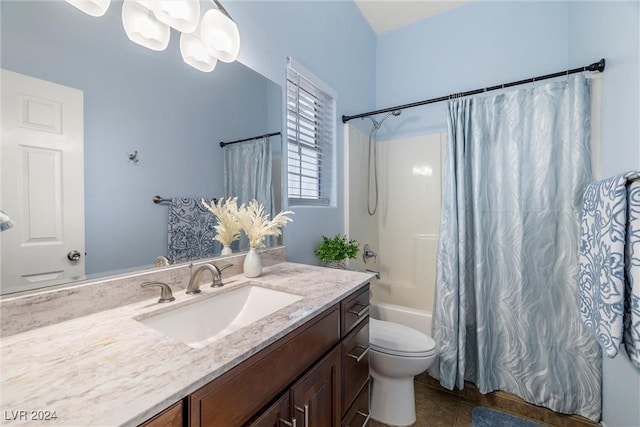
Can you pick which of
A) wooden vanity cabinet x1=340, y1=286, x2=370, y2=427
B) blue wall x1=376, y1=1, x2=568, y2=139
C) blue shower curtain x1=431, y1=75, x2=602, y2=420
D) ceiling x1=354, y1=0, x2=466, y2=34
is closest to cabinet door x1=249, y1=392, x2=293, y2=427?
wooden vanity cabinet x1=340, y1=286, x2=370, y2=427

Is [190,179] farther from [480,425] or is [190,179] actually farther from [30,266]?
[480,425]

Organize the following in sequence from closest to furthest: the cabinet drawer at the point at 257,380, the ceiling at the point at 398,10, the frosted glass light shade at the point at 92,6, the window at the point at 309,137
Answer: the cabinet drawer at the point at 257,380, the frosted glass light shade at the point at 92,6, the window at the point at 309,137, the ceiling at the point at 398,10

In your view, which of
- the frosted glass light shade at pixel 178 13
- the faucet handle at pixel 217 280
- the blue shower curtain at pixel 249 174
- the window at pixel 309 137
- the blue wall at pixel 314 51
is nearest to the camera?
the frosted glass light shade at pixel 178 13

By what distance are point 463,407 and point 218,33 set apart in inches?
95.2

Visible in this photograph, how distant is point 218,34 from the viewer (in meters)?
1.03

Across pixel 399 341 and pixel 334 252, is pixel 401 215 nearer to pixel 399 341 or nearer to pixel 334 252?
pixel 334 252

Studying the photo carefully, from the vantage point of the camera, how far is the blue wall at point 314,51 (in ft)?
4.38

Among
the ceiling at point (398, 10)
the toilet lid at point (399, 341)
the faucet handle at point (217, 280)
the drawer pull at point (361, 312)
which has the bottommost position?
the toilet lid at point (399, 341)

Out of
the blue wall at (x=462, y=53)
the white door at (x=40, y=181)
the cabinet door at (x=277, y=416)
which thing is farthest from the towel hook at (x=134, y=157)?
the blue wall at (x=462, y=53)

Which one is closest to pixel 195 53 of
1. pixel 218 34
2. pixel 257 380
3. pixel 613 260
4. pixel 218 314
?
pixel 218 34

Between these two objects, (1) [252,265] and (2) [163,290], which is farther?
(1) [252,265]

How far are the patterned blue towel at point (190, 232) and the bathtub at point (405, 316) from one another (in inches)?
53.2

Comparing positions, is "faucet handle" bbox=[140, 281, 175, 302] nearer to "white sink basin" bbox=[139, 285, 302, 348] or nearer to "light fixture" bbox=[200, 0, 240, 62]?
"white sink basin" bbox=[139, 285, 302, 348]

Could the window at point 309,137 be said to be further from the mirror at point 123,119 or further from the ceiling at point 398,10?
the ceiling at point 398,10
